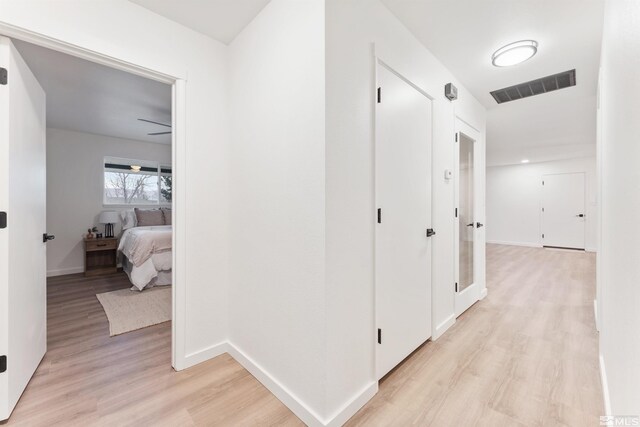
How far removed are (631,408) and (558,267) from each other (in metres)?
5.57

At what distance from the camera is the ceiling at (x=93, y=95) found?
2.52m

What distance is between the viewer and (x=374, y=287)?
5.43 feet

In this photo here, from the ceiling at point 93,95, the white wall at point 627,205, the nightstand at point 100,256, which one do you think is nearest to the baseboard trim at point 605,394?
the white wall at point 627,205

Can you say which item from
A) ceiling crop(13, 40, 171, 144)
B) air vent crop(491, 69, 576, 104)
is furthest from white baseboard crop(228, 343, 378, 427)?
air vent crop(491, 69, 576, 104)

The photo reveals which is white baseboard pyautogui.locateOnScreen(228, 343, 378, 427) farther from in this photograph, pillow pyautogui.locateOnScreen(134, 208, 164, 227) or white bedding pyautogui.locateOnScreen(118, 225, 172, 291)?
pillow pyautogui.locateOnScreen(134, 208, 164, 227)

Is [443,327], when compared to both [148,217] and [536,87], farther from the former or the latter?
[148,217]

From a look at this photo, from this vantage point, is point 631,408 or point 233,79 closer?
point 631,408

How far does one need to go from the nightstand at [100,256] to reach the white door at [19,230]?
295 centimetres

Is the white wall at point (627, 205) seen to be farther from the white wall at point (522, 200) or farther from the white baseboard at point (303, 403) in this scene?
the white wall at point (522, 200)

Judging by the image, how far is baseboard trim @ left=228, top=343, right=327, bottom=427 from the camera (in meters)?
1.42

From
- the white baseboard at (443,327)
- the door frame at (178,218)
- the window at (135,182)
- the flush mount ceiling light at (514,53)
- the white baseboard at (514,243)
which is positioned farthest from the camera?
the white baseboard at (514,243)

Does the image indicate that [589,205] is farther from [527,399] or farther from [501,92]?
[527,399]

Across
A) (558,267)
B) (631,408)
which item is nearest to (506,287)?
(558,267)

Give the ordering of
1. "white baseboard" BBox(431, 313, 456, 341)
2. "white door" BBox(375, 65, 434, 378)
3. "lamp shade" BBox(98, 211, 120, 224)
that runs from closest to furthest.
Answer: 1. "white door" BBox(375, 65, 434, 378)
2. "white baseboard" BBox(431, 313, 456, 341)
3. "lamp shade" BBox(98, 211, 120, 224)
